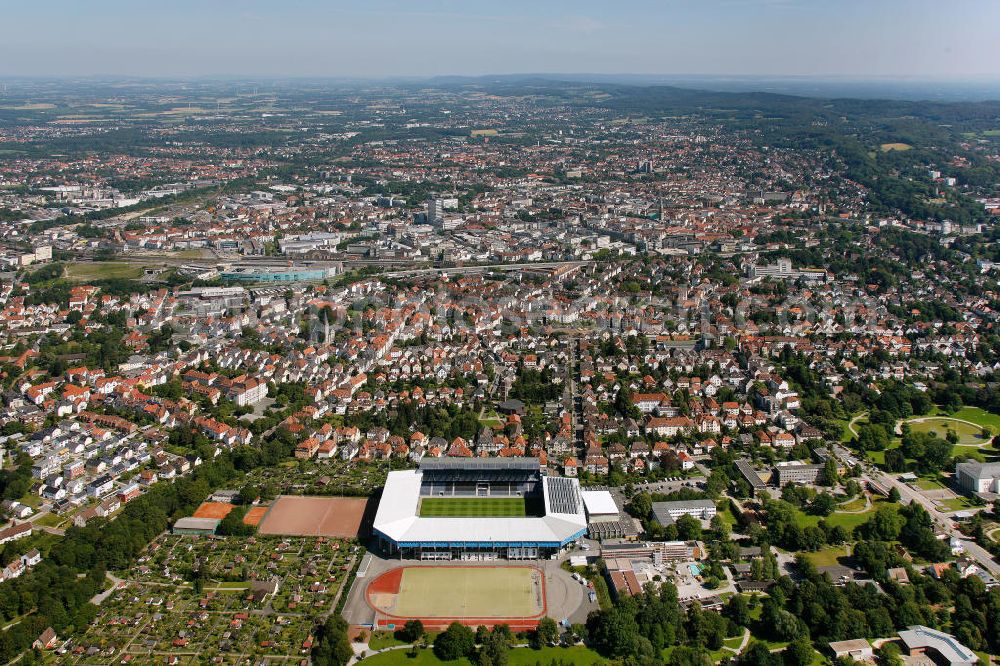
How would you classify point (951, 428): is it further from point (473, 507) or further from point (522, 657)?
point (522, 657)

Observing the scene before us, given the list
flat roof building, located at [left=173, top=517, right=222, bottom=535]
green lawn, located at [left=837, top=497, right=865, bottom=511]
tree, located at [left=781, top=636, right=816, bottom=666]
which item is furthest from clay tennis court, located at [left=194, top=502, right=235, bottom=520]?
green lawn, located at [left=837, top=497, right=865, bottom=511]

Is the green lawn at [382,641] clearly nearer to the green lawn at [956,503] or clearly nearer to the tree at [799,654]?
the tree at [799,654]

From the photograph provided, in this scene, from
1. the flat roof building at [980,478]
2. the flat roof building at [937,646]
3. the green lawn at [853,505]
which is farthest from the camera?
the flat roof building at [980,478]

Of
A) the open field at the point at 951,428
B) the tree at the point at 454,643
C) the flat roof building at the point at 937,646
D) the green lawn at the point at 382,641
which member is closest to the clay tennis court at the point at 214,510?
the green lawn at the point at 382,641

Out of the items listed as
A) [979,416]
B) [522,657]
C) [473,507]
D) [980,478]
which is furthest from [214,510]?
[979,416]

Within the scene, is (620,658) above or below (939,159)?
below

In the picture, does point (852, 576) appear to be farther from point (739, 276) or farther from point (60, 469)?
point (739, 276)

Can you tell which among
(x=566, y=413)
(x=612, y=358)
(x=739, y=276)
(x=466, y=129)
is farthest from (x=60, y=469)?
(x=466, y=129)
